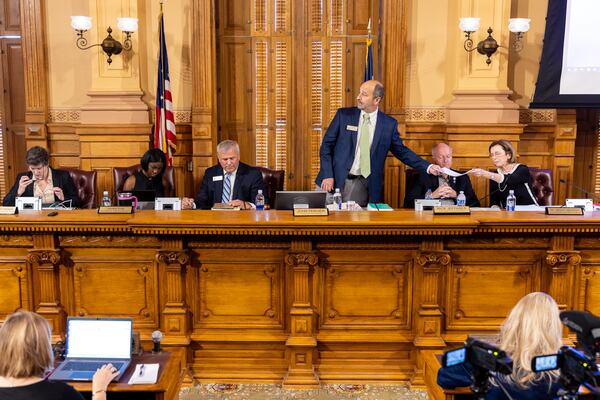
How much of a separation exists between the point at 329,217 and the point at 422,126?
3064 millimetres

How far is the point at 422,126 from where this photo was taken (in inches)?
268

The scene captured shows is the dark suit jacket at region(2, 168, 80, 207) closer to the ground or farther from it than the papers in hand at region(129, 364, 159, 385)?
farther from it

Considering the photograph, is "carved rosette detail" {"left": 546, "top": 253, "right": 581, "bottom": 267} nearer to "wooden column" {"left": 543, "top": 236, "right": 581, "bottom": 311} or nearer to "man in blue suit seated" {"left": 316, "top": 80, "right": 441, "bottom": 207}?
→ "wooden column" {"left": 543, "top": 236, "right": 581, "bottom": 311}

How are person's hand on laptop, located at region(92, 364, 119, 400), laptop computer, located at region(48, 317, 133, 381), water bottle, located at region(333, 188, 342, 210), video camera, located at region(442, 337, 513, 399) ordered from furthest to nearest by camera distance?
water bottle, located at region(333, 188, 342, 210), laptop computer, located at region(48, 317, 133, 381), person's hand on laptop, located at region(92, 364, 119, 400), video camera, located at region(442, 337, 513, 399)

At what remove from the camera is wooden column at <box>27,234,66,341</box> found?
407 centimetres

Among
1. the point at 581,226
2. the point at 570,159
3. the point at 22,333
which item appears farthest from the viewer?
the point at 570,159

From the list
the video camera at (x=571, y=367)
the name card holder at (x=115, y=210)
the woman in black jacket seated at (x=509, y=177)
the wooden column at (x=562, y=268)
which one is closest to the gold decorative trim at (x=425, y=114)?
the woman in black jacket seated at (x=509, y=177)

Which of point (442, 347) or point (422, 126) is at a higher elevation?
point (422, 126)

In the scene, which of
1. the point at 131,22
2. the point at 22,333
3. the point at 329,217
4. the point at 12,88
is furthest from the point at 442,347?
the point at 12,88

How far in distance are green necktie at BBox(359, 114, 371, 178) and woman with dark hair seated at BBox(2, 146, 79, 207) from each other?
2.37 m

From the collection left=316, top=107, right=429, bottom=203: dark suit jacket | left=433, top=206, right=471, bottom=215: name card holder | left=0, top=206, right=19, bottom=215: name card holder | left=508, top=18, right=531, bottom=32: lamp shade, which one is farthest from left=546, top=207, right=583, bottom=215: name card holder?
left=0, top=206, right=19, bottom=215: name card holder

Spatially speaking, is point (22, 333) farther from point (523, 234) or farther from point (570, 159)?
point (570, 159)

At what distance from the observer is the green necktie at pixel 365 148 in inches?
214

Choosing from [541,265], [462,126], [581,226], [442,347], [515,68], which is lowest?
[442,347]
